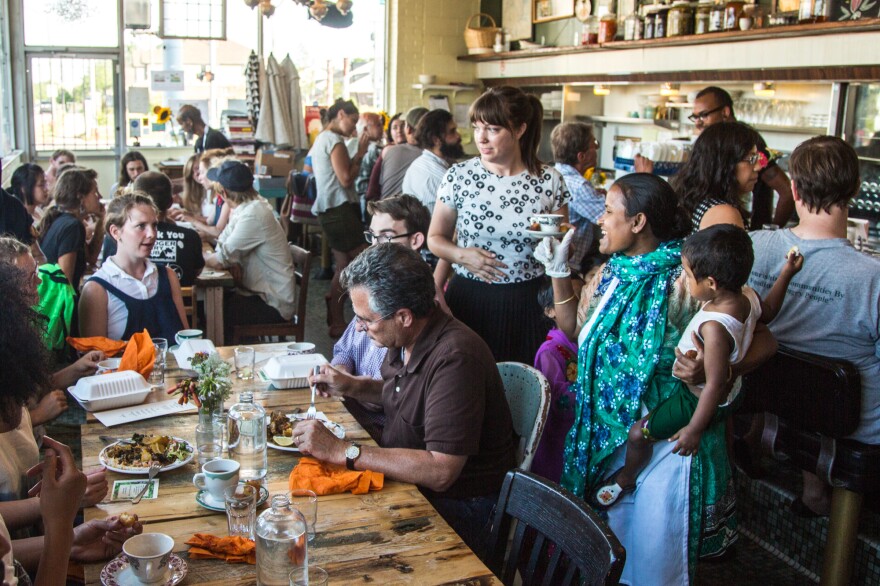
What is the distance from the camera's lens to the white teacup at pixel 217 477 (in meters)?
2.07

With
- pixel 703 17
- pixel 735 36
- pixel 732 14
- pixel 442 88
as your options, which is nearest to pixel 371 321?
pixel 735 36

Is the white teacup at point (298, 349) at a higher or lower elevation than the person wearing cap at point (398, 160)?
lower

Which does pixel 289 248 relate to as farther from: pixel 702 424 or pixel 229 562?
pixel 229 562

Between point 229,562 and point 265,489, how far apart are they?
0.89ft

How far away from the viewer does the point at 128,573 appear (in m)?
1.77

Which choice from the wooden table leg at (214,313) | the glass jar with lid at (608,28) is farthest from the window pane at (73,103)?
the wooden table leg at (214,313)

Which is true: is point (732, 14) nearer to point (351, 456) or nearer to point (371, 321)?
point (371, 321)

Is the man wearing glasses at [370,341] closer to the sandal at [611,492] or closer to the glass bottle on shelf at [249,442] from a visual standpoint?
the glass bottle on shelf at [249,442]

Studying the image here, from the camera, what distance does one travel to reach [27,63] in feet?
32.0

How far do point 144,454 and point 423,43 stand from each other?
932 centimetres

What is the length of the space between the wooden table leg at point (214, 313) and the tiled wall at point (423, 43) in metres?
6.44

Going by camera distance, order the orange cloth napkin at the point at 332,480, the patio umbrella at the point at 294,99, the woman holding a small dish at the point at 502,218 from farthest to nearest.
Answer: the patio umbrella at the point at 294,99
the woman holding a small dish at the point at 502,218
the orange cloth napkin at the point at 332,480

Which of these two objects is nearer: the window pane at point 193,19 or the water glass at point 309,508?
the water glass at point 309,508

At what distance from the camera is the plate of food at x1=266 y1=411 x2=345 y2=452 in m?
2.44
